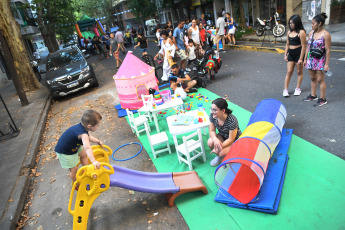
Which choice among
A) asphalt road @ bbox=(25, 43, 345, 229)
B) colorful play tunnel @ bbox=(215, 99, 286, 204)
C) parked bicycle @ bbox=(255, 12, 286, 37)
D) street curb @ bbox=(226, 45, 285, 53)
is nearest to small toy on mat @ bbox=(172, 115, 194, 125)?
asphalt road @ bbox=(25, 43, 345, 229)

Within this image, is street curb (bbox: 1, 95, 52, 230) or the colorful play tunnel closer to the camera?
the colorful play tunnel

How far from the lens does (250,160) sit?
3283 mm

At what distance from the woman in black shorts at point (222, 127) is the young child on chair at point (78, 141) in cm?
185

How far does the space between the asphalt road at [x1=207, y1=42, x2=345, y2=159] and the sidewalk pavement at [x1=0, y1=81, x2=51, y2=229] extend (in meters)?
5.51

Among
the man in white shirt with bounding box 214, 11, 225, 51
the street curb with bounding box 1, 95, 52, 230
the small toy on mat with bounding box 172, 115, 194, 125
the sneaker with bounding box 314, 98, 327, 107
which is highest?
the man in white shirt with bounding box 214, 11, 225, 51

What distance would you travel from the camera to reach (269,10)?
57.5 ft

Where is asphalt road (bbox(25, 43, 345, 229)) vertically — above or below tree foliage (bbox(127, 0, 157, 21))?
below

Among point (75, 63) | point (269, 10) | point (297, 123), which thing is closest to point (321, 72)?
point (297, 123)

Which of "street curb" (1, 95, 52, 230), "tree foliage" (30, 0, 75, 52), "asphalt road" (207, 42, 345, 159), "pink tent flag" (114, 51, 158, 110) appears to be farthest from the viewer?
"tree foliage" (30, 0, 75, 52)

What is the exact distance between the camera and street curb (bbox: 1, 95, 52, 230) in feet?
13.3

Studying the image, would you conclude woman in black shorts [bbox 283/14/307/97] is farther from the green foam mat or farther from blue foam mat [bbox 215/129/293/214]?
blue foam mat [bbox 215/129/293/214]

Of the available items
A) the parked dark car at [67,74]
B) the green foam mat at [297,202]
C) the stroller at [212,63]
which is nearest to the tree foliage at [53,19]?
the parked dark car at [67,74]

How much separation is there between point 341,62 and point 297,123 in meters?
4.60

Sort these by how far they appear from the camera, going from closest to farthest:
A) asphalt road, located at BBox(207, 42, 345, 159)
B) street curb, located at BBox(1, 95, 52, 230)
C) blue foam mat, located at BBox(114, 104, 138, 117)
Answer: street curb, located at BBox(1, 95, 52, 230), asphalt road, located at BBox(207, 42, 345, 159), blue foam mat, located at BBox(114, 104, 138, 117)
